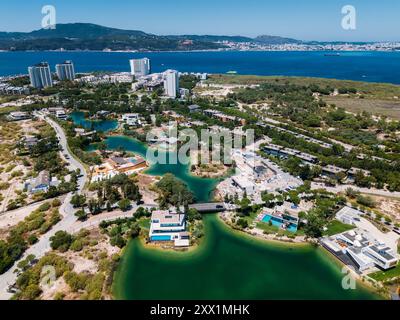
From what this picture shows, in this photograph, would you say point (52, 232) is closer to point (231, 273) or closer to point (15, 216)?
point (15, 216)

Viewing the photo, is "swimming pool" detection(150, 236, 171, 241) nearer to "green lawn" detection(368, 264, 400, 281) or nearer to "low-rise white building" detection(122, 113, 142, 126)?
"green lawn" detection(368, 264, 400, 281)

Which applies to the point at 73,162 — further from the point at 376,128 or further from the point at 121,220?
the point at 376,128

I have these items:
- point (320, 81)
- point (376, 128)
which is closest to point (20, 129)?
point (376, 128)

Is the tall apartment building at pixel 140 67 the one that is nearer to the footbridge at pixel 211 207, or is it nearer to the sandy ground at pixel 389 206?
the footbridge at pixel 211 207

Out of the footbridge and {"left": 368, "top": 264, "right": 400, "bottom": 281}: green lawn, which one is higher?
the footbridge

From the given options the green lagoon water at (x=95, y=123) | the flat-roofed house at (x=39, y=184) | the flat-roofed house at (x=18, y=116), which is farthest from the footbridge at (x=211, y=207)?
the flat-roofed house at (x=18, y=116)

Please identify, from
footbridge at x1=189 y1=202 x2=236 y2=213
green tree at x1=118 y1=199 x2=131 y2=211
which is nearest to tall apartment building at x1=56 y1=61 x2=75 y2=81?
green tree at x1=118 y1=199 x2=131 y2=211
